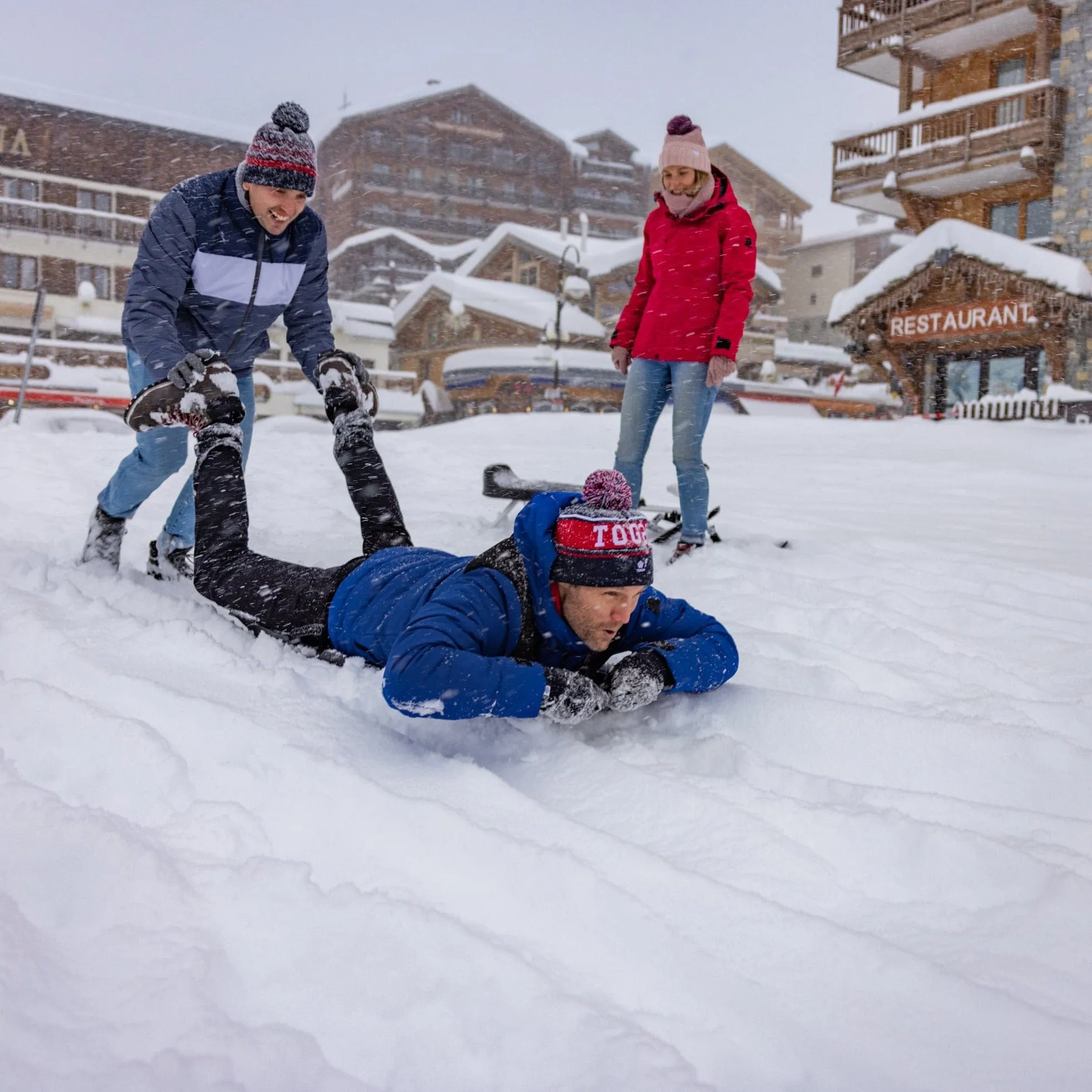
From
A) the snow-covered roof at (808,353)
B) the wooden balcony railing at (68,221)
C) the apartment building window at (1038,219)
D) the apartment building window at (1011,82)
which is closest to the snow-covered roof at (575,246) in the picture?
the snow-covered roof at (808,353)

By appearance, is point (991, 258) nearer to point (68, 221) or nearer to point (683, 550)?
point (683, 550)

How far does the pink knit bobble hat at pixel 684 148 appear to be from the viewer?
4.06 m

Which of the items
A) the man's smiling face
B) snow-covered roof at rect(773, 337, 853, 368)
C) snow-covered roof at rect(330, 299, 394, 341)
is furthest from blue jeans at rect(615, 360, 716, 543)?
snow-covered roof at rect(773, 337, 853, 368)

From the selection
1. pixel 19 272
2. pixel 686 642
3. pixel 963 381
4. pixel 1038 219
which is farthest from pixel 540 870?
pixel 19 272

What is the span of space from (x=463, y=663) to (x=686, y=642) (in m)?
0.72

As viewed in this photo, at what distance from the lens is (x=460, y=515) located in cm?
563

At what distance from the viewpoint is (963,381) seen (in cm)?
1975

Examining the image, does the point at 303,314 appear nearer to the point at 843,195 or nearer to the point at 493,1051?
the point at 493,1051

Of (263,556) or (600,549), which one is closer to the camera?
(600,549)

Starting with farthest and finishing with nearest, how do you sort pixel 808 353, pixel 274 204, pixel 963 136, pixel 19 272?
pixel 808 353 → pixel 19 272 → pixel 963 136 → pixel 274 204

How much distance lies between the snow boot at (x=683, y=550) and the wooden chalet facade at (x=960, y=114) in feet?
56.8

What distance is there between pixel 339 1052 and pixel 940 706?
1.93 meters

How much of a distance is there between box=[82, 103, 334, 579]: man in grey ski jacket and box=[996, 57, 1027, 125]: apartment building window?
19.3 metres

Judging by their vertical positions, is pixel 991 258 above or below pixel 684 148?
above
